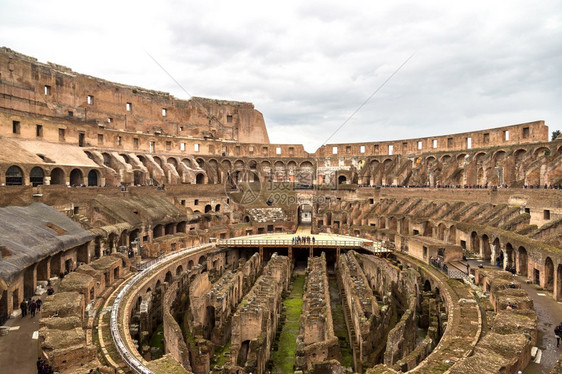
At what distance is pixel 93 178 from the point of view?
37.8 metres

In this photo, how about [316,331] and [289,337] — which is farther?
Result: [289,337]

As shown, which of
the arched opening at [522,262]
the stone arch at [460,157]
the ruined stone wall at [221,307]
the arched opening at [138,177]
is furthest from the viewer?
→ the arched opening at [138,177]

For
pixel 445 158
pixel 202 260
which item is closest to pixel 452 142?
pixel 445 158

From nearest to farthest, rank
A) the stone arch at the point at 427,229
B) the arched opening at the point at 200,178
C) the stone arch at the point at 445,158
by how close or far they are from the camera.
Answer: the stone arch at the point at 427,229 < the stone arch at the point at 445,158 < the arched opening at the point at 200,178

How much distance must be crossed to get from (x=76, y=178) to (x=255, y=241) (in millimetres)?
18347

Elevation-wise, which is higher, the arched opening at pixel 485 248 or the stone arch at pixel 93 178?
the stone arch at pixel 93 178

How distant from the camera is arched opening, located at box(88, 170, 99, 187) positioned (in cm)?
3731

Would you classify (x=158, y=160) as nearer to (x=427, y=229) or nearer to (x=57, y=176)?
(x=57, y=176)

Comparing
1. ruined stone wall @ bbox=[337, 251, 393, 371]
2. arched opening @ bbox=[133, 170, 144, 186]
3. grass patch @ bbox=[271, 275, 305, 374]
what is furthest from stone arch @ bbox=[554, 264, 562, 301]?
arched opening @ bbox=[133, 170, 144, 186]

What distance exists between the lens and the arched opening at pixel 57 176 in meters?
33.5

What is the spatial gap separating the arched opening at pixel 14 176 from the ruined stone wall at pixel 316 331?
2298 cm

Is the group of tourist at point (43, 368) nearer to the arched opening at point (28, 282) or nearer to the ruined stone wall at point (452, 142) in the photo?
the arched opening at point (28, 282)

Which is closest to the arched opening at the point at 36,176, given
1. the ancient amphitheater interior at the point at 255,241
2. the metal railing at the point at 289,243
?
the ancient amphitheater interior at the point at 255,241

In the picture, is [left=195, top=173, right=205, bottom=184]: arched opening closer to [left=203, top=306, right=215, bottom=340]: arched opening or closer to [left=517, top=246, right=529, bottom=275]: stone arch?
[left=203, top=306, right=215, bottom=340]: arched opening
